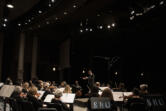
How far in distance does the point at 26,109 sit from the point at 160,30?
11.4m

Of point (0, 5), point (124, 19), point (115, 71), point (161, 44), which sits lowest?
point (115, 71)

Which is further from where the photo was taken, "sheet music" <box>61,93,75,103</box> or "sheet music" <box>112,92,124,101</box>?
"sheet music" <box>112,92,124,101</box>

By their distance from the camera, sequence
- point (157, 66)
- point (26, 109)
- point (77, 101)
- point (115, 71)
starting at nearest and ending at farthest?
point (26, 109) < point (77, 101) < point (157, 66) < point (115, 71)

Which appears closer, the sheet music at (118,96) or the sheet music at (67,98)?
the sheet music at (67,98)

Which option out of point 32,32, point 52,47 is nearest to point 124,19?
point 32,32

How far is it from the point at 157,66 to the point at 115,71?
15.9 feet

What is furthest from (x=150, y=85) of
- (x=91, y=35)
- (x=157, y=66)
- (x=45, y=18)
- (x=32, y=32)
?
(x=32, y=32)

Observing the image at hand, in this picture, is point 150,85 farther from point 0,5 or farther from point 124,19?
point 0,5

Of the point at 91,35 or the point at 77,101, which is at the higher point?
the point at 91,35

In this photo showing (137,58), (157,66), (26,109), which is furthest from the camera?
(137,58)

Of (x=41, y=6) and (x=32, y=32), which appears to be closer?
(x=41, y=6)

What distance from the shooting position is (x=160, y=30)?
47.2 ft

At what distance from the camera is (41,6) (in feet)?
44.4

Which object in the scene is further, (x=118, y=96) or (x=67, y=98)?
(x=118, y=96)
